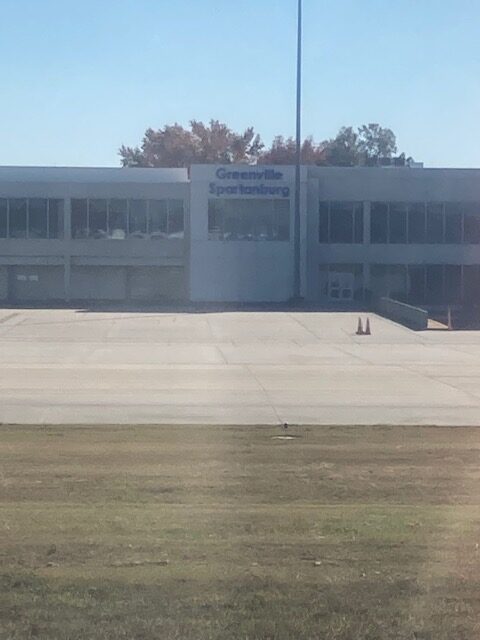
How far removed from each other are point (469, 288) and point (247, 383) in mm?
49094

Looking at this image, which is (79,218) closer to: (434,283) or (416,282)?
(416,282)

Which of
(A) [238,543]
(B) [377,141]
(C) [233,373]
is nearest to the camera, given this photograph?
(A) [238,543]

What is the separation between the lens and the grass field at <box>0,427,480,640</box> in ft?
19.5

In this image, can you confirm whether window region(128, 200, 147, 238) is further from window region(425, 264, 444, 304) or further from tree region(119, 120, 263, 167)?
tree region(119, 120, 263, 167)

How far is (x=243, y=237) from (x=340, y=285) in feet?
22.9

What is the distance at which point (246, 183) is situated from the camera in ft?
226

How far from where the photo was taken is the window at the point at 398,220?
7075 cm

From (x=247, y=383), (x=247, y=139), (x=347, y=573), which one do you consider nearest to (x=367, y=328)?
(x=247, y=383)

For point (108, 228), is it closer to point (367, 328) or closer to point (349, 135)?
point (367, 328)

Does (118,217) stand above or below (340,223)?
above

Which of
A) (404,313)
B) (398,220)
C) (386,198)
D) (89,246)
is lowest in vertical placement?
(404,313)

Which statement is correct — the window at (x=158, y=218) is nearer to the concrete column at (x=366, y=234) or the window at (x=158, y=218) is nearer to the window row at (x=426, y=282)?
the concrete column at (x=366, y=234)

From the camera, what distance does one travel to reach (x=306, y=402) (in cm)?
2092

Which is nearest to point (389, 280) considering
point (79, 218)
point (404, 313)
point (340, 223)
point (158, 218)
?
point (340, 223)
